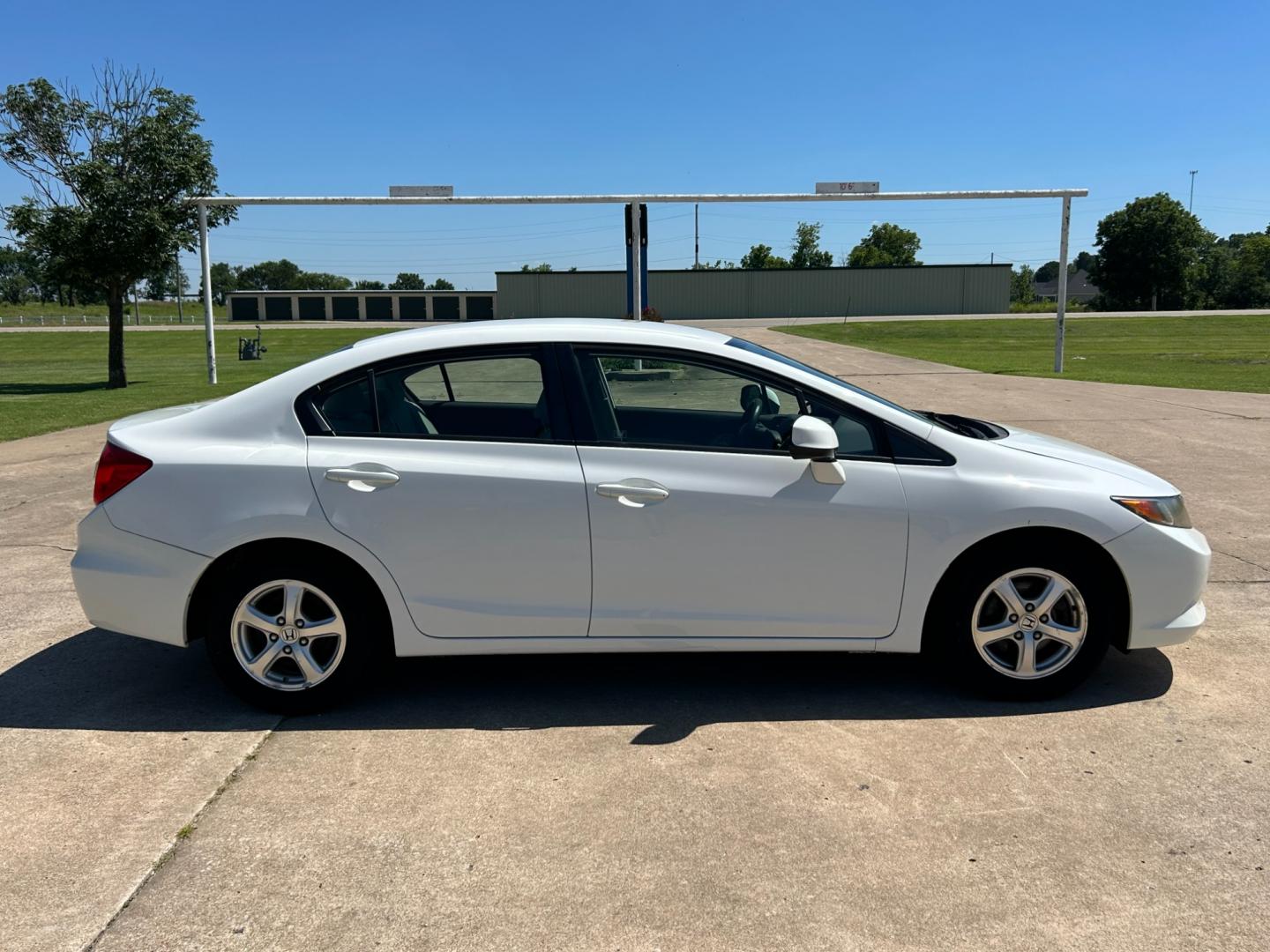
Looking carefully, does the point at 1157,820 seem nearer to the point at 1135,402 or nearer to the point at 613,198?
the point at 1135,402

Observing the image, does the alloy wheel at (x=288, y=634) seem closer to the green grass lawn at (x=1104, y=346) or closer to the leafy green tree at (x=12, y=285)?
the green grass lawn at (x=1104, y=346)

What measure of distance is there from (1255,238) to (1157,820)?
125 metres

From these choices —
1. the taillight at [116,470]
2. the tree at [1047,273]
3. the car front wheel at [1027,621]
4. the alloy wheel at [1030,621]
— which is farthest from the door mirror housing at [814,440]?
the tree at [1047,273]

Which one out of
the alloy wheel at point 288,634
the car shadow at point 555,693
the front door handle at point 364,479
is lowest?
the car shadow at point 555,693

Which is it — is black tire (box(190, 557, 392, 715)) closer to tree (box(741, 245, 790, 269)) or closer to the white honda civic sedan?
the white honda civic sedan

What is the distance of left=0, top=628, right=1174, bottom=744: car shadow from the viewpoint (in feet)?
12.9

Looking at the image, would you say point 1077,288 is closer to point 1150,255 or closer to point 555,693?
point 1150,255

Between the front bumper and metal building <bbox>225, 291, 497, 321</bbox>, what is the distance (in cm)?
8291

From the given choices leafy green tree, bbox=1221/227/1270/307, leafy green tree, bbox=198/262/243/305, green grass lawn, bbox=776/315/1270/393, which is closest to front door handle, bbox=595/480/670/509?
green grass lawn, bbox=776/315/1270/393

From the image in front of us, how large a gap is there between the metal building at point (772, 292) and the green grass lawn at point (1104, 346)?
15.0 metres

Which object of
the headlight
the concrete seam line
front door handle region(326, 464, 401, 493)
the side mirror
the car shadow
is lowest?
the concrete seam line

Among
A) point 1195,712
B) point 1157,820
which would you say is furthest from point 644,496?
point 1195,712

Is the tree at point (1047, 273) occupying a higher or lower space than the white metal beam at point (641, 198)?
higher

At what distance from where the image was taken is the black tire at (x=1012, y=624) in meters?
3.87
